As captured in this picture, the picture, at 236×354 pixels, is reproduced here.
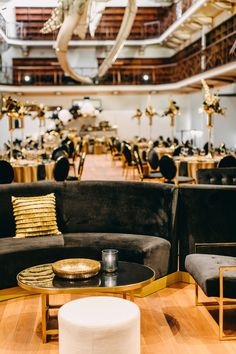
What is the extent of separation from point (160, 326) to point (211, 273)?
0.52 meters

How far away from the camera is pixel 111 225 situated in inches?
198

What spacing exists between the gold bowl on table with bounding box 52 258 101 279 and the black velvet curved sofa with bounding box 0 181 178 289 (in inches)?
29.7

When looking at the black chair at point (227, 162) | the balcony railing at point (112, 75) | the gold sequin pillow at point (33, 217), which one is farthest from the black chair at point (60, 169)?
the balcony railing at point (112, 75)

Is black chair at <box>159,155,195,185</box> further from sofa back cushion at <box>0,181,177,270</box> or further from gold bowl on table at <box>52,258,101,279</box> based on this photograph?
gold bowl on table at <box>52,258,101,279</box>

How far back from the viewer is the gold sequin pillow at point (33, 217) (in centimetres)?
477

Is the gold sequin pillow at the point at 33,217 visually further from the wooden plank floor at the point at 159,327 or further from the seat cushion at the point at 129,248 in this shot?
the wooden plank floor at the point at 159,327

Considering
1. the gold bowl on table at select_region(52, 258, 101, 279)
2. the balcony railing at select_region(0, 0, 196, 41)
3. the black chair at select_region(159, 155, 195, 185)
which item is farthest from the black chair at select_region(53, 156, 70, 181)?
the balcony railing at select_region(0, 0, 196, 41)

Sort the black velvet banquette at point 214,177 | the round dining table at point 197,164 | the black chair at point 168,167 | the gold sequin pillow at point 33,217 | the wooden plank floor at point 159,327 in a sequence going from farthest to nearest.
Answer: the round dining table at point 197,164, the black chair at point 168,167, the black velvet banquette at point 214,177, the gold sequin pillow at point 33,217, the wooden plank floor at point 159,327

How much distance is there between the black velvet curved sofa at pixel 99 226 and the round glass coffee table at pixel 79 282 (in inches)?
24.2

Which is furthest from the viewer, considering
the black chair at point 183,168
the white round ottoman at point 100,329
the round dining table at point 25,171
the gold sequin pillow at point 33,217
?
the black chair at point 183,168

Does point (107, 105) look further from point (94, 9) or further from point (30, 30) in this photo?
point (94, 9)

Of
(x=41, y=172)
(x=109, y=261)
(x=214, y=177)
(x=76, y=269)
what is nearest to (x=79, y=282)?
(x=76, y=269)

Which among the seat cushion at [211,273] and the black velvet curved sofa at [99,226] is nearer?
the seat cushion at [211,273]

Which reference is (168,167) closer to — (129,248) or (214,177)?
(214,177)
